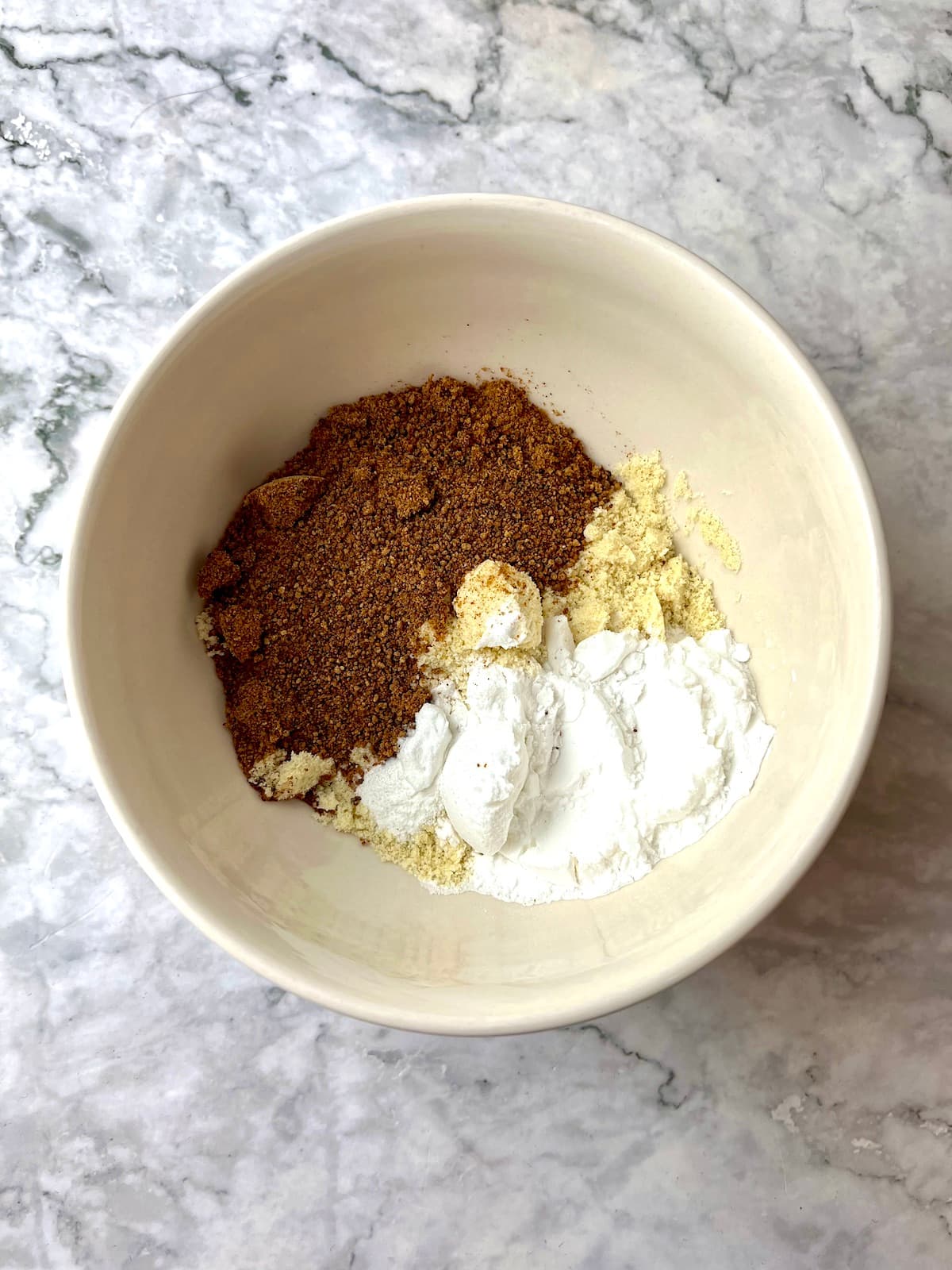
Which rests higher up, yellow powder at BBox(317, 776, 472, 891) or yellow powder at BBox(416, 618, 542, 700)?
yellow powder at BBox(416, 618, 542, 700)

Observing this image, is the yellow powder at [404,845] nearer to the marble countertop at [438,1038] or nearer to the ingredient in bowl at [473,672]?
the ingredient in bowl at [473,672]

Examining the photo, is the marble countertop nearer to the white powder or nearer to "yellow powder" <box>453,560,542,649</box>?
the white powder

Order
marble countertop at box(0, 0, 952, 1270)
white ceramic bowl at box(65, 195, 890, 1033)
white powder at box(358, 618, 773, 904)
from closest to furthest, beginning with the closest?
white ceramic bowl at box(65, 195, 890, 1033), white powder at box(358, 618, 773, 904), marble countertop at box(0, 0, 952, 1270)

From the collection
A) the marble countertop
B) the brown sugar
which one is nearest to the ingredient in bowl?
the brown sugar

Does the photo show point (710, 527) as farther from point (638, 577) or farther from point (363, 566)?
point (363, 566)

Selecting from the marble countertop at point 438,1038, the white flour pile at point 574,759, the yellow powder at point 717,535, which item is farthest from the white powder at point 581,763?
the marble countertop at point 438,1038

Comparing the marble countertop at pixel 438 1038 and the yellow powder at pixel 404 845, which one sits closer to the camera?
the yellow powder at pixel 404 845

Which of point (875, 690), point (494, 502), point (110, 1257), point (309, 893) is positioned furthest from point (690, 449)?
point (110, 1257)

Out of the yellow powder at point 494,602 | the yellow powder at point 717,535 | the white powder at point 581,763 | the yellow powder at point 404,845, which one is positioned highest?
the yellow powder at point 717,535
